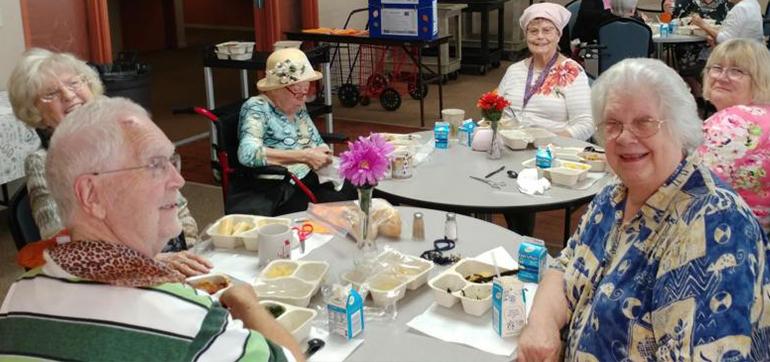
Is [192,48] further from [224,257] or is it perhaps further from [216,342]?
[216,342]

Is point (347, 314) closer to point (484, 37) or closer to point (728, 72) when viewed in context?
point (728, 72)

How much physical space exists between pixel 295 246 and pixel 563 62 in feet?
6.66

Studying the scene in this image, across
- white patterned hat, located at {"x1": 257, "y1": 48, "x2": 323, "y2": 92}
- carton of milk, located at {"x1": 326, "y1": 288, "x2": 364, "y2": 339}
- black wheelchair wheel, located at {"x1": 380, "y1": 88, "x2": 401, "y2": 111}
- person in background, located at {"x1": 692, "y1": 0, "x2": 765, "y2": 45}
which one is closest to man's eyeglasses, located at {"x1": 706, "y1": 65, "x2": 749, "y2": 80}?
white patterned hat, located at {"x1": 257, "y1": 48, "x2": 323, "y2": 92}

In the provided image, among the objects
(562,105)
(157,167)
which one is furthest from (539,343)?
(562,105)

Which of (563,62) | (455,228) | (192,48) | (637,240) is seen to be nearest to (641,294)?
(637,240)

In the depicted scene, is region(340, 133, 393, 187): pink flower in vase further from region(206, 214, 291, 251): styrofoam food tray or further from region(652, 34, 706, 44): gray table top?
region(652, 34, 706, 44): gray table top

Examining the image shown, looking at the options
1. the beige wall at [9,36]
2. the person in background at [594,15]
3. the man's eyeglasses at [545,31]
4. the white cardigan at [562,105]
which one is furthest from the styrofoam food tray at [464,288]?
the person in background at [594,15]

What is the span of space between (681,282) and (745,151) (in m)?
1.42

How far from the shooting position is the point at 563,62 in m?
3.91

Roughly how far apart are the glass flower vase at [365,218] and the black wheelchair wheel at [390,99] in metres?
5.18

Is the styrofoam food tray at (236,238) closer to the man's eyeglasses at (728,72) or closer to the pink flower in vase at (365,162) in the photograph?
the pink flower in vase at (365,162)

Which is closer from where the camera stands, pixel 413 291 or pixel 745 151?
pixel 413 291

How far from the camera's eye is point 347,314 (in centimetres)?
184

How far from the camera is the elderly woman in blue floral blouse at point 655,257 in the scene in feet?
5.21
